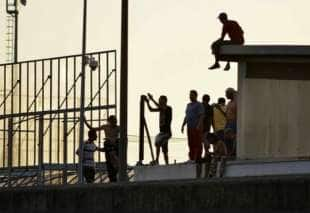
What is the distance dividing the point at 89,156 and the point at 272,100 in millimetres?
6659

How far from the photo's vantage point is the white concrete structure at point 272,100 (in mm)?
21078

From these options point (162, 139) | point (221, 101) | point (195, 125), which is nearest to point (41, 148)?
point (162, 139)

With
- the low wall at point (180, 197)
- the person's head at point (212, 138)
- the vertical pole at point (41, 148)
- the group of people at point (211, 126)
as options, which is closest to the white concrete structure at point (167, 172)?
Result: the group of people at point (211, 126)

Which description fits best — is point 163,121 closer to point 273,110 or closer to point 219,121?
point 219,121

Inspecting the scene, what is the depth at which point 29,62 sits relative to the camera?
3262 centimetres

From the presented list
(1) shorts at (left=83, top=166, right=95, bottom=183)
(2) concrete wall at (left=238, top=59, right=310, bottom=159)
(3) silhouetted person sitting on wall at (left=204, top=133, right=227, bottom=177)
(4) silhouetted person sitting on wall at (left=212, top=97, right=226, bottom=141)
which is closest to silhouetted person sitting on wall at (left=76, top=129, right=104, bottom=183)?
(1) shorts at (left=83, top=166, right=95, bottom=183)

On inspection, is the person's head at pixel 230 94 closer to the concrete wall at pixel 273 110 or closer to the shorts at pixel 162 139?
the concrete wall at pixel 273 110

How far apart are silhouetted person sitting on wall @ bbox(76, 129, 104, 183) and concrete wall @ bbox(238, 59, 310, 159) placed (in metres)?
5.57

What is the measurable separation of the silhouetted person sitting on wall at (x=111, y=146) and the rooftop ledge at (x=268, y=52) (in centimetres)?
453

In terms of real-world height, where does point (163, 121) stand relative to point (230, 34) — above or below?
below

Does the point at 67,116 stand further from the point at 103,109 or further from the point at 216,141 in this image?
the point at 216,141

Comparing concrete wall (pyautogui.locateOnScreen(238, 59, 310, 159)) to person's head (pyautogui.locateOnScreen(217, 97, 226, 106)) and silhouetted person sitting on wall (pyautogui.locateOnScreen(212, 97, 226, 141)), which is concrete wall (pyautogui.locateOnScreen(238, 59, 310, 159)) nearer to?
silhouetted person sitting on wall (pyautogui.locateOnScreen(212, 97, 226, 141))

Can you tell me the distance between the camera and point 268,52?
21266mm

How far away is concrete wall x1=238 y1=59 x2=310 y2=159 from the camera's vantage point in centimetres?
2105
